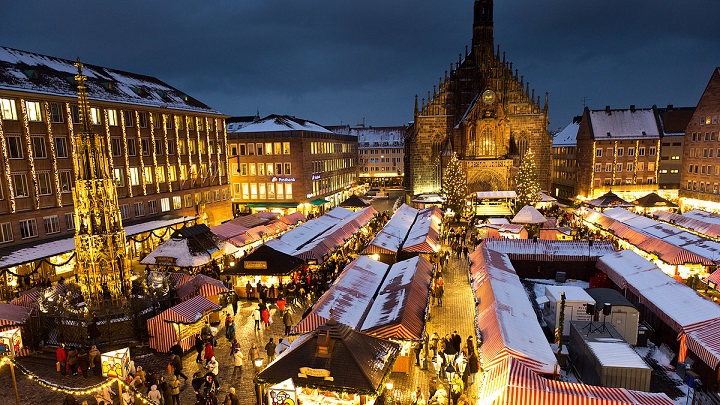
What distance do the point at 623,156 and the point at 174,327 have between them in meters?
57.3

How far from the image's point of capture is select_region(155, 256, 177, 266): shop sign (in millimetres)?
23641

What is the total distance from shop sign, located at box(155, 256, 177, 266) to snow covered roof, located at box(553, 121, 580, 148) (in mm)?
57047

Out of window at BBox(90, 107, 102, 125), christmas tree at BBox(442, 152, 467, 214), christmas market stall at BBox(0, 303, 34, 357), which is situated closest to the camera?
christmas market stall at BBox(0, 303, 34, 357)

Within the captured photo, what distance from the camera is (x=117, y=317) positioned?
17188 mm

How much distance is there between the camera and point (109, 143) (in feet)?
103

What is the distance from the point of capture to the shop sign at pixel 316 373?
33.5 feet

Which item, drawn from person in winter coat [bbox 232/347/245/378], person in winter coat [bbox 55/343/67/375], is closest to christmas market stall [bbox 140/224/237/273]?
person in winter coat [bbox 55/343/67/375]

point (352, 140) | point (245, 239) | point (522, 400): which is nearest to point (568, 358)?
point (522, 400)

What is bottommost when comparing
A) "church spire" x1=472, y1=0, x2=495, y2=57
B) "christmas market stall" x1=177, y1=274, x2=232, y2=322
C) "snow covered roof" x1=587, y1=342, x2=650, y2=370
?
"snow covered roof" x1=587, y1=342, x2=650, y2=370

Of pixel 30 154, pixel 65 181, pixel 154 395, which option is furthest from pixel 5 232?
pixel 154 395

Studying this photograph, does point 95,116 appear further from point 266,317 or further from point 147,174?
point 266,317

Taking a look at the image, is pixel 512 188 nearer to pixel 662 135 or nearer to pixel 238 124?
pixel 662 135

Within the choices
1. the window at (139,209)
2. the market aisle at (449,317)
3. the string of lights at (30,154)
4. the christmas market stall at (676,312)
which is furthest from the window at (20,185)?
the christmas market stall at (676,312)

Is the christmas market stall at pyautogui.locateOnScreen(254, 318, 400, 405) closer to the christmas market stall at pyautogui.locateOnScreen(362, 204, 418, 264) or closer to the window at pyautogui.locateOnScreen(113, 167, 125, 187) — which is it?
the christmas market stall at pyautogui.locateOnScreen(362, 204, 418, 264)
